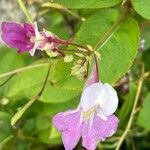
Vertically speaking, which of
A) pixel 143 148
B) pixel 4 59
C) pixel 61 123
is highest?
pixel 61 123

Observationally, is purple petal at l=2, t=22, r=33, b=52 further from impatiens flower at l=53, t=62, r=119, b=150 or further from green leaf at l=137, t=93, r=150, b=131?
green leaf at l=137, t=93, r=150, b=131

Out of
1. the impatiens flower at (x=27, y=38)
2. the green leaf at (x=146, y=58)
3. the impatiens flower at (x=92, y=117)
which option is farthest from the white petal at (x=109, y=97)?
the green leaf at (x=146, y=58)

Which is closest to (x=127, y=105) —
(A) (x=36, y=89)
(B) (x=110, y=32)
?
(A) (x=36, y=89)

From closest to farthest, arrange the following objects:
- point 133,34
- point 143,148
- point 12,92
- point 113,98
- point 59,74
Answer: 1. point 113,98
2. point 59,74
3. point 133,34
4. point 12,92
5. point 143,148

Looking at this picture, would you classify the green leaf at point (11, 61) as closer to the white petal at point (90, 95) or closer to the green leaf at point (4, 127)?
the green leaf at point (4, 127)

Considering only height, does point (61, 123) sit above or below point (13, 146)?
above

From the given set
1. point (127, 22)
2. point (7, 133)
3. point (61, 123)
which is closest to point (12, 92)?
point (7, 133)

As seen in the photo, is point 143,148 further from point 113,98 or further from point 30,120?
point 113,98
